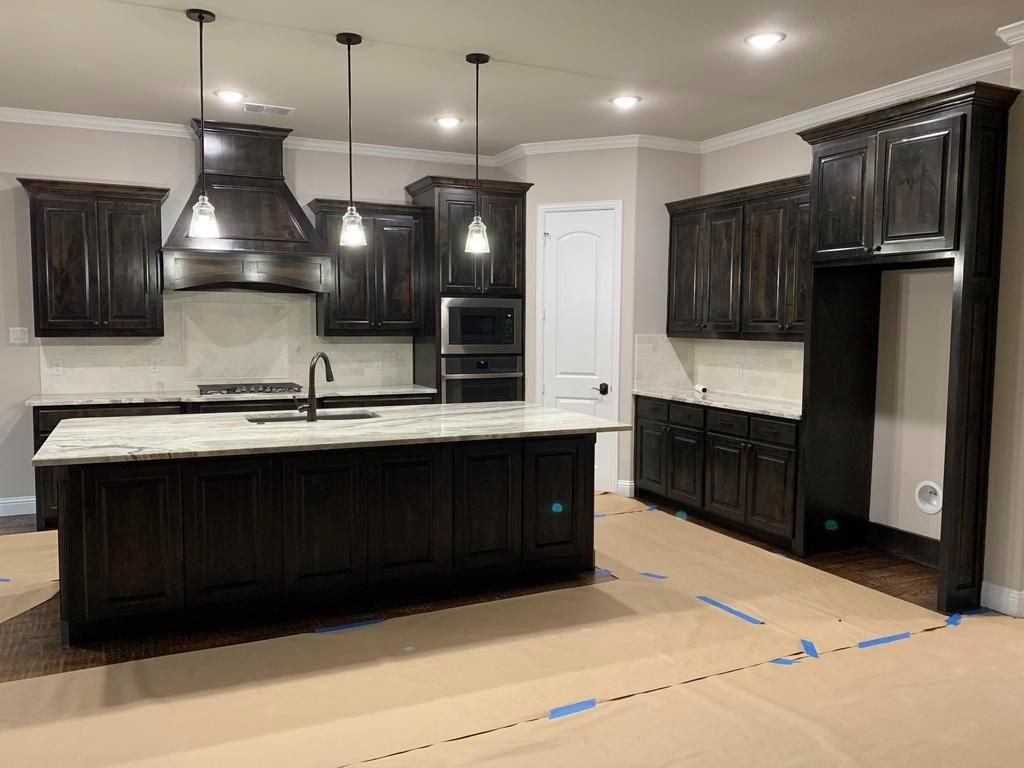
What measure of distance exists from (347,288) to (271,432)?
258cm

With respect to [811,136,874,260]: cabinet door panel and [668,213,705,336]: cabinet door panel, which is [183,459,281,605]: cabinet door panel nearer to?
[811,136,874,260]: cabinet door panel

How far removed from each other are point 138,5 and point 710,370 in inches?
182

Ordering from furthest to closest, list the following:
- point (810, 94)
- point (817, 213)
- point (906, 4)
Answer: point (810, 94)
point (817, 213)
point (906, 4)

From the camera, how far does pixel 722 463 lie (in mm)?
5469

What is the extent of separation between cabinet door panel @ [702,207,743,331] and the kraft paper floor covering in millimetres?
2044

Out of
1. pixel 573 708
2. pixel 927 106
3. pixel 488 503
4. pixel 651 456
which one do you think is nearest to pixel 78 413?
pixel 488 503

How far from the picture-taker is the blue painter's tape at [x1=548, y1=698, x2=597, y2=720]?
2.88 m

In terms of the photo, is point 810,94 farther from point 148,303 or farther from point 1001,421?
point 148,303

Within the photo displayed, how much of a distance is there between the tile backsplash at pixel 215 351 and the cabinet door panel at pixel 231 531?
8.93ft

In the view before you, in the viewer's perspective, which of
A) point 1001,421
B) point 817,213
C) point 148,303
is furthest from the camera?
point 148,303

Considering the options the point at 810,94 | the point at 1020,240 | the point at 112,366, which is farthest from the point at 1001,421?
the point at 112,366

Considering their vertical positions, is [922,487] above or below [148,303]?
below

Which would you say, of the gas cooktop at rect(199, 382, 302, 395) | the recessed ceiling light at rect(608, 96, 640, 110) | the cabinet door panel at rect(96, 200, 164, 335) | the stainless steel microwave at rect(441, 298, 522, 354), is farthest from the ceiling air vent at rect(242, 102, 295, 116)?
the recessed ceiling light at rect(608, 96, 640, 110)

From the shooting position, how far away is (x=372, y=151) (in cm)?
650
